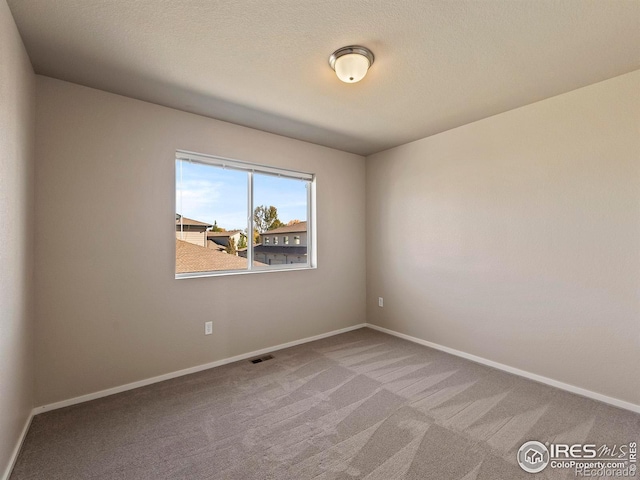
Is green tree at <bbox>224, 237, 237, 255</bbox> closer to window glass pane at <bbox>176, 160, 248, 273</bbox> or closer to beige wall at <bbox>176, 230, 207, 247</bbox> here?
window glass pane at <bbox>176, 160, 248, 273</bbox>

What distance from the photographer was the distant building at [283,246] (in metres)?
3.51

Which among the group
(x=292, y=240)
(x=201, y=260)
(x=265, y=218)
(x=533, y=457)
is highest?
(x=265, y=218)

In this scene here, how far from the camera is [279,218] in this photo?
3.65 m

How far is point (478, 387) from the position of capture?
255 centimetres

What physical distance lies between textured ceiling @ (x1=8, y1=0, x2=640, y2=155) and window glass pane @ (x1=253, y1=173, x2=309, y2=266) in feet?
3.10

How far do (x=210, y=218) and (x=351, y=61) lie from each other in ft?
6.48

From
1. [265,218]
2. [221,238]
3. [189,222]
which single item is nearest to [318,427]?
[221,238]

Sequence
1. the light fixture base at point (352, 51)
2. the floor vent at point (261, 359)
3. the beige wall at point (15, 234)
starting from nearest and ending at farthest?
1. the beige wall at point (15, 234)
2. the light fixture base at point (352, 51)
3. the floor vent at point (261, 359)

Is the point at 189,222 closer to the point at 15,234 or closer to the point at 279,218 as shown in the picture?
the point at 279,218

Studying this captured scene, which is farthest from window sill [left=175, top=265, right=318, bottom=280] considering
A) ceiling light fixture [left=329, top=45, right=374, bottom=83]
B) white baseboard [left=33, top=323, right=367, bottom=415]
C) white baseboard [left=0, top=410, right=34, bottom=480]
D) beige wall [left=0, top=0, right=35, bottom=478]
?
ceiling light fixture [left=329, top=45, right=374, bottom=83]

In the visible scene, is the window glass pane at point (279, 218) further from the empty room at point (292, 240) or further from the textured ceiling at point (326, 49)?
the textured ceiling at point (326, 49)

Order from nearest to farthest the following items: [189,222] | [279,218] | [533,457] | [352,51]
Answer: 1. [533,457]
2. [352,51]
3. [189,222]
4. [279,218]

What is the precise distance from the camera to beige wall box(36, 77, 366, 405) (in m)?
2.25

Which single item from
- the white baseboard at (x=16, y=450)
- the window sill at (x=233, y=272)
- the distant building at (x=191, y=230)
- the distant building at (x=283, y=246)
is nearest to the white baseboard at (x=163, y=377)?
the white baseboard at (x=16, y=450)
